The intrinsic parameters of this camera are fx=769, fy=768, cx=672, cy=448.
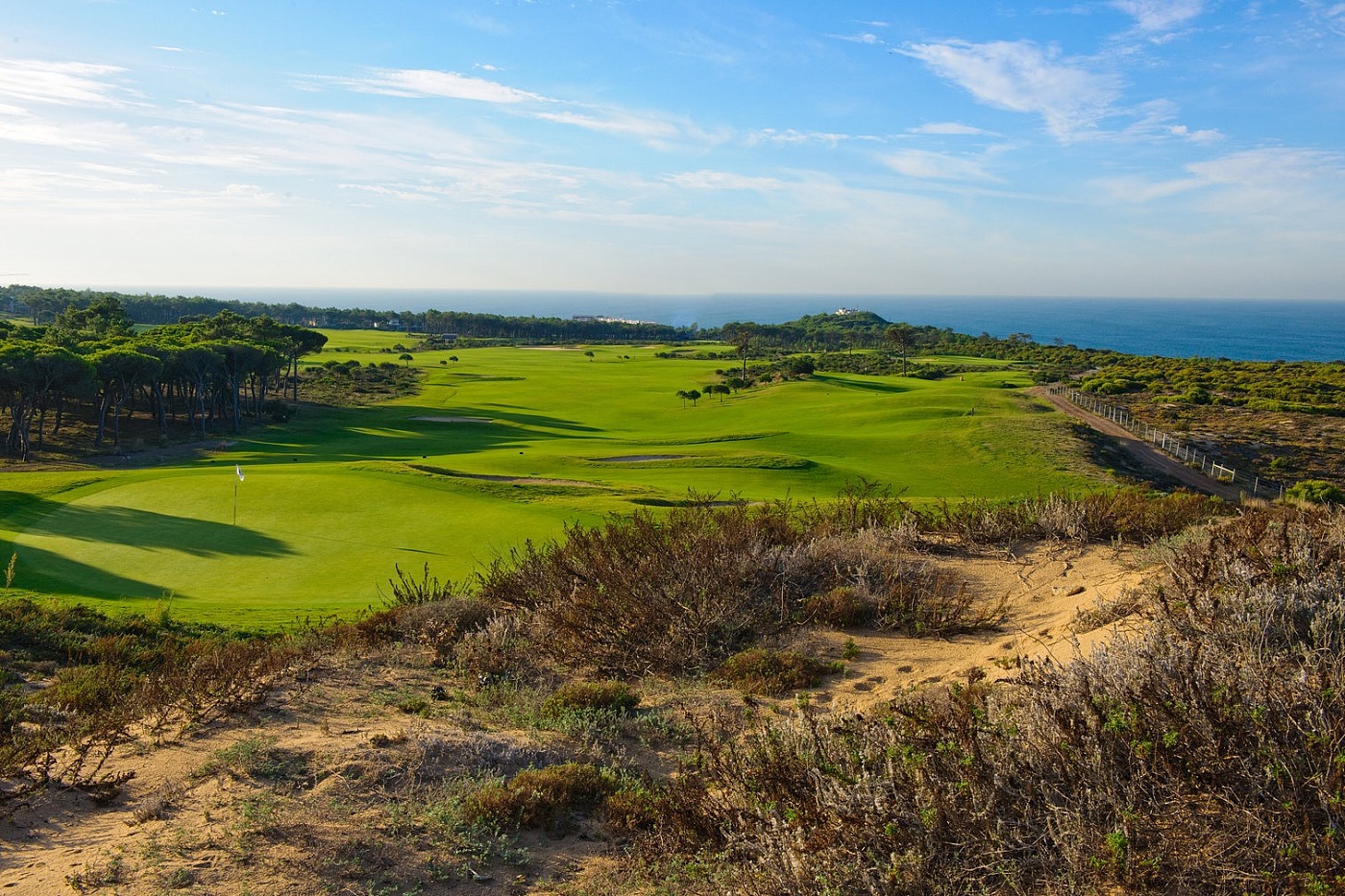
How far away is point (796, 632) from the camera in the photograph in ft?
31.9

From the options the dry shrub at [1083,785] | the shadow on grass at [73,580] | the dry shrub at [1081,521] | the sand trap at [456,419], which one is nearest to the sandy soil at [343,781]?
the dry shrub at [1083,785]

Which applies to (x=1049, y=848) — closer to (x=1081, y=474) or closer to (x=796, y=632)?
(x=796, y=632)

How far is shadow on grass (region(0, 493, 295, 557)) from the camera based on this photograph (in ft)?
57.4

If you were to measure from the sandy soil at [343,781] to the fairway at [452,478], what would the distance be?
565 centimetres

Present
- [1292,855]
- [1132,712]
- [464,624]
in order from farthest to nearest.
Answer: [464,624]
[1132,712]
[1292,855]

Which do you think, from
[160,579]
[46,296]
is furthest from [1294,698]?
[46,296]

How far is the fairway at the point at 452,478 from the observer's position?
51.9 ft

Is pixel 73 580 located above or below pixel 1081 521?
below

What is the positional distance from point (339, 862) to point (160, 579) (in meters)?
13.1

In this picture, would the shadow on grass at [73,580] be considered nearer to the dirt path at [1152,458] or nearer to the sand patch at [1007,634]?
the sand patch at [1007,634]

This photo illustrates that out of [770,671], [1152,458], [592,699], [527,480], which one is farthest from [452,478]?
[1152,458]

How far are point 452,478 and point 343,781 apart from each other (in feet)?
70.9

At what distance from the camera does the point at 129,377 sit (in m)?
43.0

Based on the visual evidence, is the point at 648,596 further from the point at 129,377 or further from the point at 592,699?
the point at 129,377
